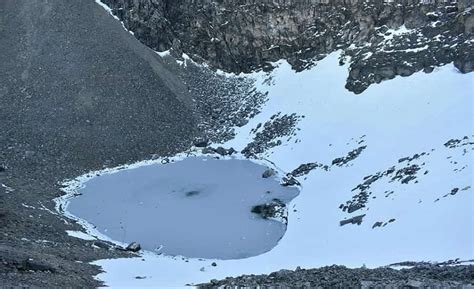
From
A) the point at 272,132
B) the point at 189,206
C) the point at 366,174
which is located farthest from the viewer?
the point at 272,132

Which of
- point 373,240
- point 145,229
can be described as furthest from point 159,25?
point 373,240

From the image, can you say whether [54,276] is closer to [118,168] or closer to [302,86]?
[118,168]

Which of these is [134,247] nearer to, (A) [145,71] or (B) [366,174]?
(B) [366,174]

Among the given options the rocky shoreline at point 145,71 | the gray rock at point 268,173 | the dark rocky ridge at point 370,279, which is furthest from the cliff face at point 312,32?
the dark rocky ridge at point 370,279

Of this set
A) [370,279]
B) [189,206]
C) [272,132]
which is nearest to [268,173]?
[272,132]

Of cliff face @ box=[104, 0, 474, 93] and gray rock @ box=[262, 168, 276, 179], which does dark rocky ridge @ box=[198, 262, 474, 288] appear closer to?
gray rock @ box=[262, 168, 276, 179]

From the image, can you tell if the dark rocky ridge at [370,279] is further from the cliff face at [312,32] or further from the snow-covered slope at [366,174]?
the cliff face at [312,32]
